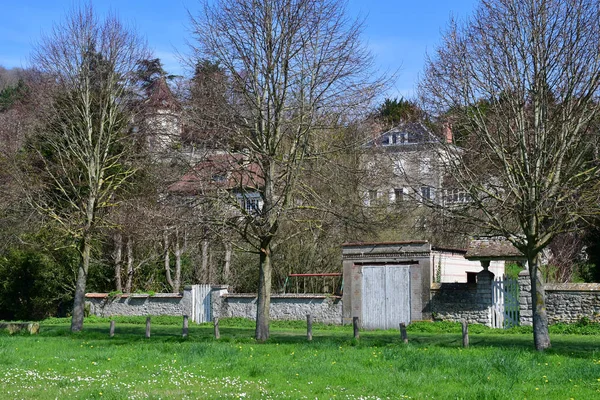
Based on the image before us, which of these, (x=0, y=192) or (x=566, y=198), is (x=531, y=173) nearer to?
(x=566, y=198)

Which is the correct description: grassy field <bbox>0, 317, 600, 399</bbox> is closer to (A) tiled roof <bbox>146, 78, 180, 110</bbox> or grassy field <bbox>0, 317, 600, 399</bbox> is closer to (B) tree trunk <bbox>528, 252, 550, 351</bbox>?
(B) tree trunk <bbox>528, 252, 550, 351</bbox>

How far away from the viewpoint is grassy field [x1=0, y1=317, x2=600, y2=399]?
11984 mm

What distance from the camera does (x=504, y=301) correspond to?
28.0 metres

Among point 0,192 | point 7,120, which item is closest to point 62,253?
point 0,192

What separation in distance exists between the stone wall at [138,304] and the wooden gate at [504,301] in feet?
47.5

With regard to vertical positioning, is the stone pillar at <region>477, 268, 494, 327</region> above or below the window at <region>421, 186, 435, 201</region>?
below

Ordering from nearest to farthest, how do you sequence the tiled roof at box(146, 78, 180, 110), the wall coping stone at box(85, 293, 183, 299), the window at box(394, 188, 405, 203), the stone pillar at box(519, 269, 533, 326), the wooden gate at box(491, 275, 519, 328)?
the window at box(394, 188, 405, 203) → the stone pillar at box(519, 269, 533, 326) → the wooden gate at box(491, 275, 519, 328) → the tiled roof at box(146, 78, 180, 110) → the wall coping stone at box(85, 293, 183, 299)

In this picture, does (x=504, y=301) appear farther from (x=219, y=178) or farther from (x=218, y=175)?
(x=218, y=175)

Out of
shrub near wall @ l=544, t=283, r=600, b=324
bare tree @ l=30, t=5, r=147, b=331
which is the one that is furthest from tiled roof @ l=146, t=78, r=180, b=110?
shrub near wall @ l=544, t=283, r=600, b=324

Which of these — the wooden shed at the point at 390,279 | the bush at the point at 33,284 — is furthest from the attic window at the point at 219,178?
the bush at the point at 33,284

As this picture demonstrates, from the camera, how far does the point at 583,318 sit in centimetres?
2605

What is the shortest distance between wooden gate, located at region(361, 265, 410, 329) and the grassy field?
10.1 metres

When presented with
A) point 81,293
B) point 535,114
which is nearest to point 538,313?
point 535,114

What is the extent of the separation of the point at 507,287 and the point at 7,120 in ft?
125
